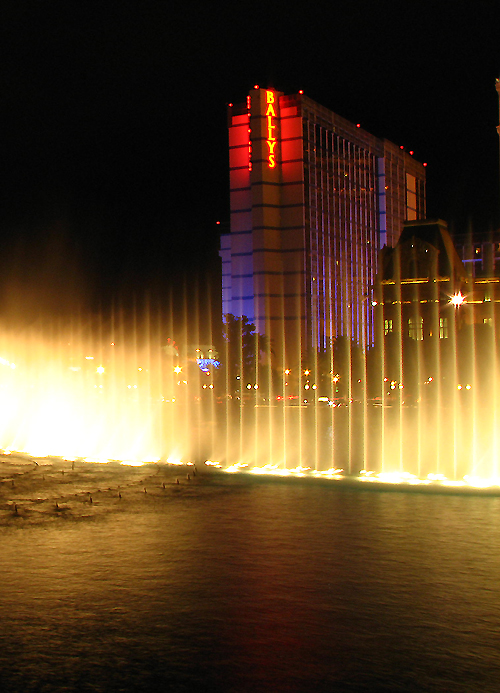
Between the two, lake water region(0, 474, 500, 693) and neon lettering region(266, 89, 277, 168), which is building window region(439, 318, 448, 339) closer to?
neon lettering region(266, 89, 277, 168)

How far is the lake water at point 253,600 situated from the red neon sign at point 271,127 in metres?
83.1

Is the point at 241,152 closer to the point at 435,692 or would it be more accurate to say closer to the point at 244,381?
the point at 244,381

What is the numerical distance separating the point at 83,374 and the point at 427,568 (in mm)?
80535

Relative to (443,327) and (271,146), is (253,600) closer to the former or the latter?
(443,327)

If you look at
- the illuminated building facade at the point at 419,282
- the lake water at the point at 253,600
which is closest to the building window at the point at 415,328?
the illuminated building facade at the point at 419,282

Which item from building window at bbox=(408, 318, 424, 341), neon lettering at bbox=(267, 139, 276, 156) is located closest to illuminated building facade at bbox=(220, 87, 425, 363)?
neon lettering at bbox=(267, 139, 276, 156)

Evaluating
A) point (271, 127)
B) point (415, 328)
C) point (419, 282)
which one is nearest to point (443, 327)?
point (415, 328)

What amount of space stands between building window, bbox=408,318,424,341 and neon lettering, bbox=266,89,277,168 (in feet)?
80.9

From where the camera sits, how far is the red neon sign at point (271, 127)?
94875 mm

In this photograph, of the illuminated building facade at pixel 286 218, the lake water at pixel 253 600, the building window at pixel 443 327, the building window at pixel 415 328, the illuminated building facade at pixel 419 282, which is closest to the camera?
the lake water at pixel 253 600

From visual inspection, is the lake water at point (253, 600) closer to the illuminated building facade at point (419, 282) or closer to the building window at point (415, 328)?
the building window at point (415, 328)

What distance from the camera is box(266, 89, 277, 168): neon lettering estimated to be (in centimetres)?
9488

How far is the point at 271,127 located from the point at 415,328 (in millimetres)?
29129

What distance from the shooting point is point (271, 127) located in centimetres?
9519
